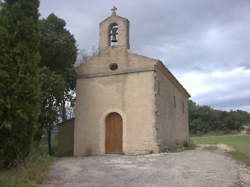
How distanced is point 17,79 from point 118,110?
6.98 m

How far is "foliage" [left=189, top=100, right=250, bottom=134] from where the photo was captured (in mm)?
46781

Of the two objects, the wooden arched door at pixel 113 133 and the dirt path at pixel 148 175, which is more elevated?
the wooden arched door at pixel 113 133

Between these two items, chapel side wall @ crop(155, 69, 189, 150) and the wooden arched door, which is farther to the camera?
chapel side wall @ crop(155, 69, 189, 150)

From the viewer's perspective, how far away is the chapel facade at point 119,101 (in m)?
12.9

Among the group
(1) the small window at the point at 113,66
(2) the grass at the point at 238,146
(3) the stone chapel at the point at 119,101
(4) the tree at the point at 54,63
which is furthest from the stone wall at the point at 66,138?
(2) the grass at the point at 238,146

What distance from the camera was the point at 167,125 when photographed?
1516 centimetres

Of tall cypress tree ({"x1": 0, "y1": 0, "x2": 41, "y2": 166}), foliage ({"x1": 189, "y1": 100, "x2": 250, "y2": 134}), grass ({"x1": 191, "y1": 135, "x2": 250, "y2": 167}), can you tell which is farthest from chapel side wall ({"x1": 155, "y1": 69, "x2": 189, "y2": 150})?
foliage ({"x1": 189, "y1": 100, "x2": 250, "y2": 134})

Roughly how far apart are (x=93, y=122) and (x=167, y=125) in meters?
4.29

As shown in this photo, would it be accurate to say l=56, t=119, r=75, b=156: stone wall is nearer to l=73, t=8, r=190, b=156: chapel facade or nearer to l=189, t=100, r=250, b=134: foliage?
l=73, t=8, r=190, b=156: chapel facade

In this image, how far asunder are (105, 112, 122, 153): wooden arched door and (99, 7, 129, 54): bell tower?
3.62 metres

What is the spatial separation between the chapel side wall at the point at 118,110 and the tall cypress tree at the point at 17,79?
20.8 ft

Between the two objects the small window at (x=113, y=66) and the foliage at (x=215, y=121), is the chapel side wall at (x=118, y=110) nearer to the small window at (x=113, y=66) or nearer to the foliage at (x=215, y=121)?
the small window at (x=113, y=66)

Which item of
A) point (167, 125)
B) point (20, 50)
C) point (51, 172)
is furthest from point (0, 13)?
point (167, 125)

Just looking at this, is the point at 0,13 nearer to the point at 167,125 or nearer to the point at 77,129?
the point at 77,129
